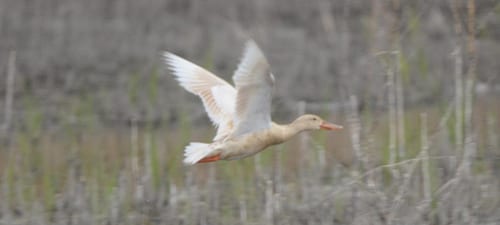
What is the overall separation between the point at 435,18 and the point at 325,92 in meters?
2.80

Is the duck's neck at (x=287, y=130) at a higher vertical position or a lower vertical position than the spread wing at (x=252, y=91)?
lower

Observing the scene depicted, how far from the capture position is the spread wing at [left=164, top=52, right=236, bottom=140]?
22.5ft

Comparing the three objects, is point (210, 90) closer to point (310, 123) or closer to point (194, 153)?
point (310, 123)

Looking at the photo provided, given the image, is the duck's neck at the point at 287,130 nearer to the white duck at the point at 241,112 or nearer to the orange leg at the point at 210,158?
the white duck at the point at 241,112

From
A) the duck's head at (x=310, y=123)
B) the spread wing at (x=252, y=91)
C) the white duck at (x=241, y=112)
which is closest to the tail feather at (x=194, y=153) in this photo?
the white duck at (x=241, y=112)

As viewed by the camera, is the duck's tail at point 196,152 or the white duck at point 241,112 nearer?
the white duck at point 241,112

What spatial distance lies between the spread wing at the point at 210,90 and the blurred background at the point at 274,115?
423mm

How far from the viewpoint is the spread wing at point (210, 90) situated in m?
6.87

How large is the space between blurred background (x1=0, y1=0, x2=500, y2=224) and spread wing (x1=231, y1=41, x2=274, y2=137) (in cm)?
46

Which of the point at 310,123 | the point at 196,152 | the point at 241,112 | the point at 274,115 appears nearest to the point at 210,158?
the point at 196,152

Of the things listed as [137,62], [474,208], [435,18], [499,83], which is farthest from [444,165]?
[435,18]

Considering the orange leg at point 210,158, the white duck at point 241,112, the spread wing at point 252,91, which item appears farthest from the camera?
the orange leg at point 210,158

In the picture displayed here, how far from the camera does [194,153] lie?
6223mm

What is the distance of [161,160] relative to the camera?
8383 mm
